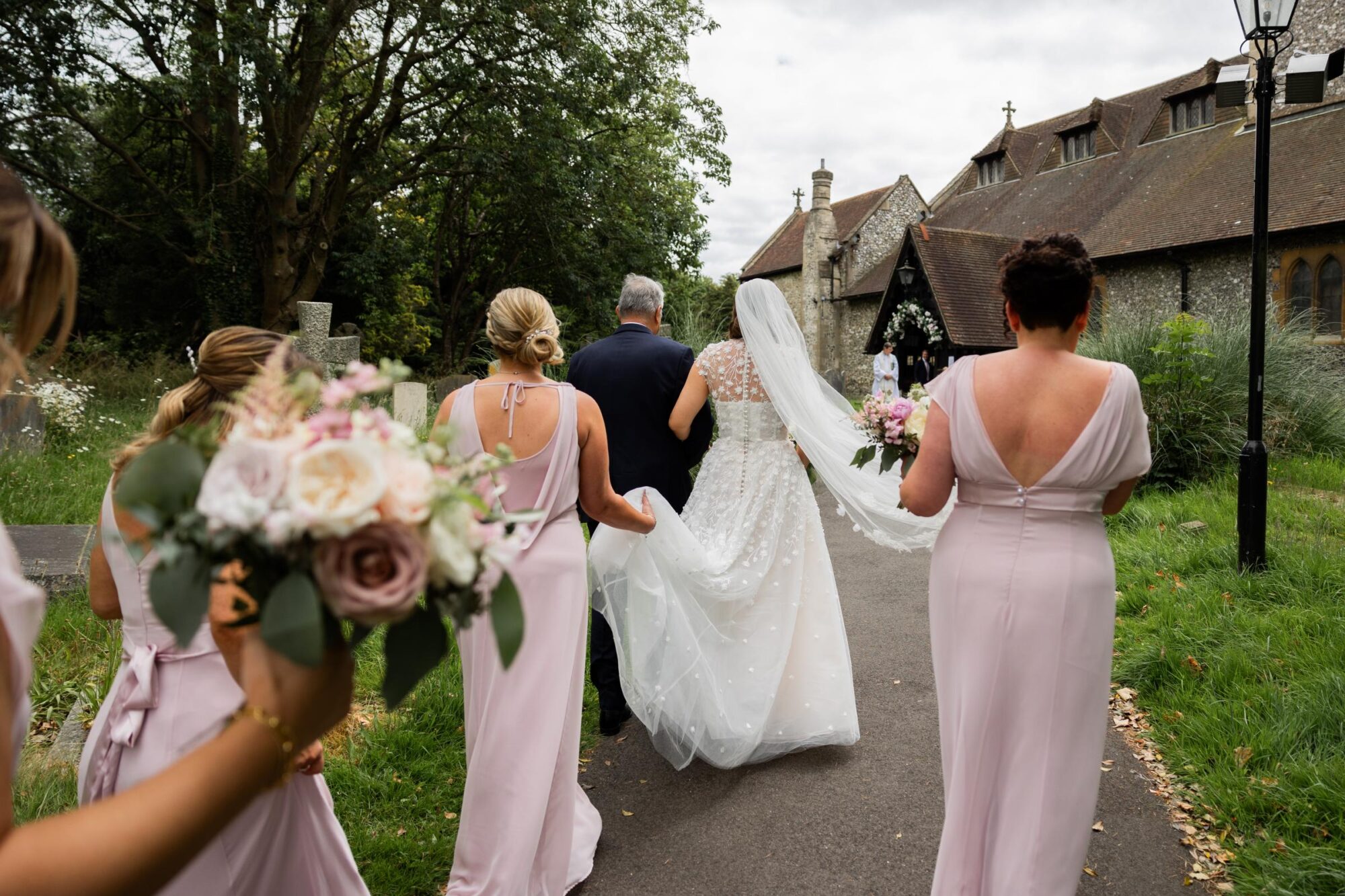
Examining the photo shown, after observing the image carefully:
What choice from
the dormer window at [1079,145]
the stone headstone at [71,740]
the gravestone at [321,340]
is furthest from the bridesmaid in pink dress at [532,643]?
the dormer window at [1079,145]

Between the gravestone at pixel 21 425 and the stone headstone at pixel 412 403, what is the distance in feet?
13.2

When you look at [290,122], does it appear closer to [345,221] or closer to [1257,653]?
[345,221]

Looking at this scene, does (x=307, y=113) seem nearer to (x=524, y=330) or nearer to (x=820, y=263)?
(x=524, y=330)

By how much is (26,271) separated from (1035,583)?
274cm

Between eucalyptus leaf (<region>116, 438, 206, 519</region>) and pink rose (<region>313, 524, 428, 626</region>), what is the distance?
0.20 metres

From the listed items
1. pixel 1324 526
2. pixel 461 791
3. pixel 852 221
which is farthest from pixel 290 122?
pixel 852 221

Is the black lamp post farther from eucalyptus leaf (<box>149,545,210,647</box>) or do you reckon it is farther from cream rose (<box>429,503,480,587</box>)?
eucalyptus leaf (<box>149,545,210,647</box>)

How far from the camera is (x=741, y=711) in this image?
459cm

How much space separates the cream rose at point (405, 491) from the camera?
3.68 ft

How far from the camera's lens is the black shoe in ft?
16.6

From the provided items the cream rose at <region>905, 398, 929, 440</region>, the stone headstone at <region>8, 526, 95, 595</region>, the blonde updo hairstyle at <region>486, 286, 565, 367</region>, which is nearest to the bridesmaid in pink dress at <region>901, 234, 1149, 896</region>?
the cream rose at <region>905, 398, 929, 440</region>

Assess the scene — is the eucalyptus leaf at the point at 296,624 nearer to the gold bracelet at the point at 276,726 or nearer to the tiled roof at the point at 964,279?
the gold bracelet at the point at 276,726

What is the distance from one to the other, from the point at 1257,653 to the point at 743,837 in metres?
3.44

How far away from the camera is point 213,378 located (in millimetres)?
2289
